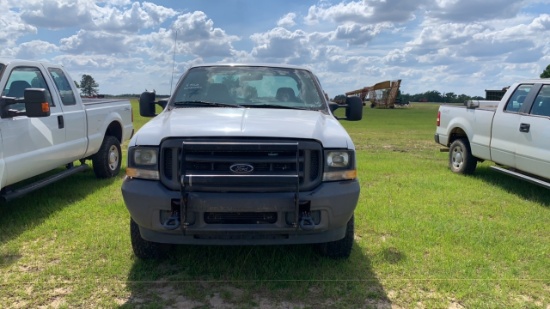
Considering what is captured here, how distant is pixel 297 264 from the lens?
423 centimetres

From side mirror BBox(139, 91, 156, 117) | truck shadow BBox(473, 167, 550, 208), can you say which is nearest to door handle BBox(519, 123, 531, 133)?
truck shadow BBox(473, 167, 550, 208)

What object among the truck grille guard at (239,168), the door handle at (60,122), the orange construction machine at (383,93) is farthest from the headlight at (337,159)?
the orange construction machine at (383,93)

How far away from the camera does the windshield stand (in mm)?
4848

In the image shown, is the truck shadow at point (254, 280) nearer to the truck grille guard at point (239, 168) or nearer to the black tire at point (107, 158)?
the truck grille guard at point (239, 168)

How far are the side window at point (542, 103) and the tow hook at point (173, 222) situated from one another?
558cm

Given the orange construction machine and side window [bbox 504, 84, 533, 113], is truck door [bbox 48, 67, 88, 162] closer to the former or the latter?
side window [bbox 504, 84, 533, 113]

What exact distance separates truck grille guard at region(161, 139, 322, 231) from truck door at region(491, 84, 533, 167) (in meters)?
4.77

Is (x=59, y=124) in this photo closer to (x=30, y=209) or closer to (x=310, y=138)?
(x=30, y=209)

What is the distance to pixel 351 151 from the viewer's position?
3740 mm

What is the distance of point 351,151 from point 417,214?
2650mm

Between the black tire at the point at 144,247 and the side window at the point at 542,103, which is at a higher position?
the side window at the point at 542,103

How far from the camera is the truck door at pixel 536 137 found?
6309mm

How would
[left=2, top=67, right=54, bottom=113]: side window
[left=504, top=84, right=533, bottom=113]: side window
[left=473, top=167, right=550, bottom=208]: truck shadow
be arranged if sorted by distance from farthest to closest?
[left=504, top=84, right=533, bottom=113]: side window → [left=473, top=167, right=550, bottom=208]: truck shadow → [left=2, top=67, right=54, bottom=113]: side window

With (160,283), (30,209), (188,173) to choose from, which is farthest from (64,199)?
(188,173)
